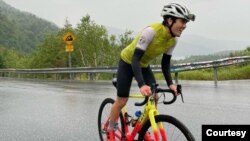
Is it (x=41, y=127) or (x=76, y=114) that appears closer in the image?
(x=41, y=127)

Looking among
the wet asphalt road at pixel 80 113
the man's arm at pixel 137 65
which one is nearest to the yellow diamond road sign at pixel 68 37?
the wet asphalt road at pixel 80 113

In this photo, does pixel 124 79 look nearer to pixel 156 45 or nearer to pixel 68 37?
pixel 156 45

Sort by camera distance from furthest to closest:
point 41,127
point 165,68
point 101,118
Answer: point 41,127, point 101,118, point 165,68

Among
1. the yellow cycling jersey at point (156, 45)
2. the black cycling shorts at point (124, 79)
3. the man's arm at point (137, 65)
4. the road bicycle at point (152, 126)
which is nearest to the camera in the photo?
the road bicycle at point (152, 126)

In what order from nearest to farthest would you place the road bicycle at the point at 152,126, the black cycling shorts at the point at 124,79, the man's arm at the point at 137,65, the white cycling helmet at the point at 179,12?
the road bicycle at the point at 152,126, the white cycling helmet at the point at 179,12, the man's arm at the point at 137,65, the black cycling shorts at the point at 124,79

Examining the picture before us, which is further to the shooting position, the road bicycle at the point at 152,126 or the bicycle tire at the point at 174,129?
the road bicycle at the point at 152,126

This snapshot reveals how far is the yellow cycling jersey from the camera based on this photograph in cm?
542

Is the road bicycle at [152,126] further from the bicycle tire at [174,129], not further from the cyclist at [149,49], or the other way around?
the cyclist at [149,49]

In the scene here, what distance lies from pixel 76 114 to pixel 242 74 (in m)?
11.7

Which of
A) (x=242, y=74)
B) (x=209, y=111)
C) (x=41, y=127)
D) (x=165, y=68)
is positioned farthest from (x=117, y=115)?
(x=242, y=74)

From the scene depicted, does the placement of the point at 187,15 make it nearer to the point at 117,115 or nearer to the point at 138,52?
the point at 138,52

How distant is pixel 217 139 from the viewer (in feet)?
20.9

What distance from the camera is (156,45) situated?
555cm

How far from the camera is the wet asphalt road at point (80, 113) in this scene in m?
8.96
